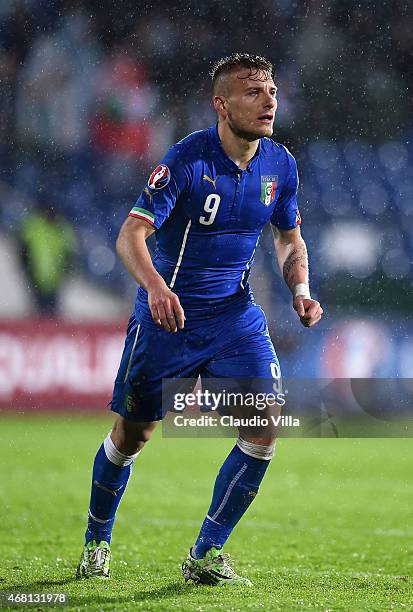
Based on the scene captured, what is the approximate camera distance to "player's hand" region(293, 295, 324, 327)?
12.7ft

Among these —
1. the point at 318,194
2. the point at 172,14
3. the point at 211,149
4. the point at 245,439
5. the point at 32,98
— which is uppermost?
the point at 172,14

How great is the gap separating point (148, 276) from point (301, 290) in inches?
29.0

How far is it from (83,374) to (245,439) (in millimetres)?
7858

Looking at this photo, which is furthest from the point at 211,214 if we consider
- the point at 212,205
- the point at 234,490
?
the point at 234,490

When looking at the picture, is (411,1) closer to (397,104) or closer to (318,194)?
(397,104)

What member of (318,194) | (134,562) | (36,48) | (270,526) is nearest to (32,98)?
(36,48)

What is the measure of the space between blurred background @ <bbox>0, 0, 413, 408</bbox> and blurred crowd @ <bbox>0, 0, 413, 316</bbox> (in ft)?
0.06

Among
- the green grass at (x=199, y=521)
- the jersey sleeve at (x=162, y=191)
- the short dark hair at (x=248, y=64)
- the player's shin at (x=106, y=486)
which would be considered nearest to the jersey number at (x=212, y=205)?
the jersey sleeve at (x=162, y=191)

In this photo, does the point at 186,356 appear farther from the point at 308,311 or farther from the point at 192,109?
the point at 192,109

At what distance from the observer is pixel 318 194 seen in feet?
45.1

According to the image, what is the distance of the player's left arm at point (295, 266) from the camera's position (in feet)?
13.0

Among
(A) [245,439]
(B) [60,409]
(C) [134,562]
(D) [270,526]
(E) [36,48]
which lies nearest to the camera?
(A) [245,439]

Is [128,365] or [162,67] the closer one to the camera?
[128,365]

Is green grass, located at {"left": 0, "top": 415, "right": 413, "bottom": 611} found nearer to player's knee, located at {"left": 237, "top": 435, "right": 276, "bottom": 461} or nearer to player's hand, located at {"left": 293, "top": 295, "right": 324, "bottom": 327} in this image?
player's knee, located at {"left": 237, "top": 435, "right": 276, "bottom": 461}
